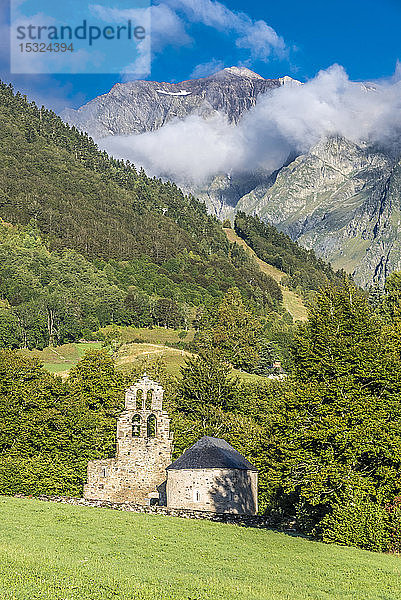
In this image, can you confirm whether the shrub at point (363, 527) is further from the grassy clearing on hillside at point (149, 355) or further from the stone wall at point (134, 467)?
the grassy clearing on hillside at point (149, 355)

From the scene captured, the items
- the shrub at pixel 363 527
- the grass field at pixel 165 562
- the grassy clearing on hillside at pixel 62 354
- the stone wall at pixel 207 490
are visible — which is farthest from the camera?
the grassy clearing on hillside at pixel 62 354

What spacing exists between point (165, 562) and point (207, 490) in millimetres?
16973

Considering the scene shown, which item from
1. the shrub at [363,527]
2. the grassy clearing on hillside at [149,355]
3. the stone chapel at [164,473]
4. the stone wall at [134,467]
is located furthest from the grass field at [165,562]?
the grassy clearing on hillside at [149,355]

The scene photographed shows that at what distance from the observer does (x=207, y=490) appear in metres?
38.7

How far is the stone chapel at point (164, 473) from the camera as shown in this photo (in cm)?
3878

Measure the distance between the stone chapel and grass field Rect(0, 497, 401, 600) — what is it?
18.5ft

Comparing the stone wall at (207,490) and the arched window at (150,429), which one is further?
the arched window at (150,429)

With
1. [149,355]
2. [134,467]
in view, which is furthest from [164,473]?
[149,355]

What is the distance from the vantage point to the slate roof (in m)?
39.2

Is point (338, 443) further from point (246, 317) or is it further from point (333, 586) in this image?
point (246, 317)

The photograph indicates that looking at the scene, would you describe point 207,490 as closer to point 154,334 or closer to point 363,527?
point 363,527

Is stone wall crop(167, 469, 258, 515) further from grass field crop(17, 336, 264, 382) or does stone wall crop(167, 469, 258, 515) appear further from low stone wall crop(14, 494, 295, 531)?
grass field crop(17, 336, 264, 382)

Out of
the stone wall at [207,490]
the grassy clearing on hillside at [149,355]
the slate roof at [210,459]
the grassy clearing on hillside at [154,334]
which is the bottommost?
the stone wall at [207,490]

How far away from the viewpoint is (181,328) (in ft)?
516
